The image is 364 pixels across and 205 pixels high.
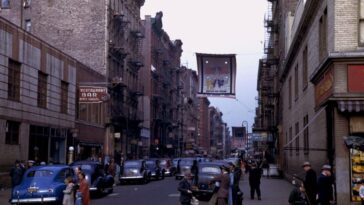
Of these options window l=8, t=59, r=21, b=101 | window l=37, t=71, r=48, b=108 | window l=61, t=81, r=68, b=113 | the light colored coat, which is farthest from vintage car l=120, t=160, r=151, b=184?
the light colored coat

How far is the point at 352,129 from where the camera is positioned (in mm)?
19828

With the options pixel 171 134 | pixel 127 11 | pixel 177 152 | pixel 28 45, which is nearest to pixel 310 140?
pixel 28 45

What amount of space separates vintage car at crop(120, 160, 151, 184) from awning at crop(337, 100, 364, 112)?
23.8 meters

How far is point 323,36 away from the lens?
24281 mm

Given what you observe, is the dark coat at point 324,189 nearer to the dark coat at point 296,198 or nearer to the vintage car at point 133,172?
the dark coat at point 296,198

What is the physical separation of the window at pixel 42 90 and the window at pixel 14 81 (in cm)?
347

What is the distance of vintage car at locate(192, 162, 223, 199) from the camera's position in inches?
1103

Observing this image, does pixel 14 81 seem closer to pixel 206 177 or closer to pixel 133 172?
pixel 133 172

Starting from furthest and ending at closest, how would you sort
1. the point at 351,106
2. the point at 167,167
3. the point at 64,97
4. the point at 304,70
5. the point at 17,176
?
1. the point at 167,167
2. the point at 64,97
3. the point at 304,70
4. the point at 17,176
5. the point at 351,106

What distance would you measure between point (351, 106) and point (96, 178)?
587 inches

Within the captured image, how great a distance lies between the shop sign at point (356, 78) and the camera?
19875 mm

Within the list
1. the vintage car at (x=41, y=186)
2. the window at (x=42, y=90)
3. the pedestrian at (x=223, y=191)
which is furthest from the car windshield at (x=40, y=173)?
the window at (x=42, y=90)

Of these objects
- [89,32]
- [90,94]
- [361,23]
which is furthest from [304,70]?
[89,32]

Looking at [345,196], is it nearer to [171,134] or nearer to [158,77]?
[158,77]
